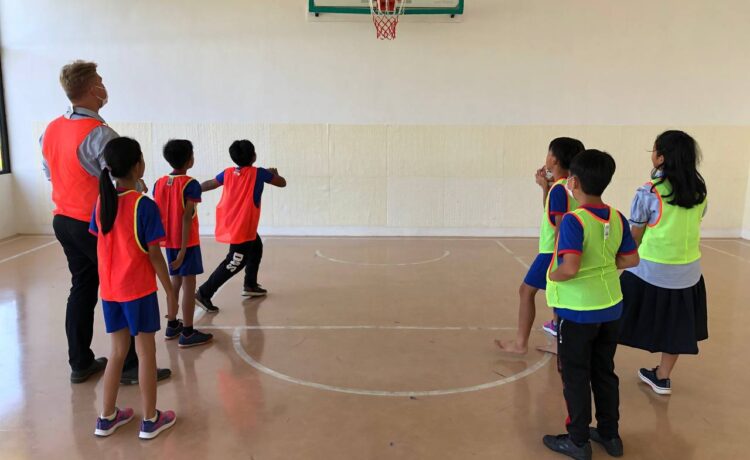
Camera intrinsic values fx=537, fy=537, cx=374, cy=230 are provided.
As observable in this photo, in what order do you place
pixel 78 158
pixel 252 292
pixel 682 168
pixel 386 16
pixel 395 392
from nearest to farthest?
pixel 682 168 → pixel 78 158 → pixel 395 392 → pixel 252 292 → pixel 386 16

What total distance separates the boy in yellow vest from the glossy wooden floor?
297 millimetres

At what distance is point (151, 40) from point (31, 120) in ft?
6.35

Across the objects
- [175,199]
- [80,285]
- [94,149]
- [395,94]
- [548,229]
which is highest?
[395,94]

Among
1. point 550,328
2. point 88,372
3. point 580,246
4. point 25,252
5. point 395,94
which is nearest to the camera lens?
point 580,246

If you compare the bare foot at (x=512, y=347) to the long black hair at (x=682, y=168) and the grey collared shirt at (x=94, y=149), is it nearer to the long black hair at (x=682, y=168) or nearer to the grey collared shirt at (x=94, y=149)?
the long black hair at (x=682, y=168)

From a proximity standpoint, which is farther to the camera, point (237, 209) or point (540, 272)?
point (237, 209)

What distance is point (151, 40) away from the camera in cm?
687

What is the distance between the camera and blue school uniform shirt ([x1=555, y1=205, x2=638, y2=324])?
6.68ft

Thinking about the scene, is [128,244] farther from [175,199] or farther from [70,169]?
[175,199]

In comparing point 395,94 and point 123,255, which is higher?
point 395,94

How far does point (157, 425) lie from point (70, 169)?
132cm

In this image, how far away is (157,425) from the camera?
240 cm

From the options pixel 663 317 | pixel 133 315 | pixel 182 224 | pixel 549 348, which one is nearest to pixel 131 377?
pixel 133 315

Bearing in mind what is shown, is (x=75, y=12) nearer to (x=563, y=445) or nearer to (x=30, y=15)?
(x=30, y=15)
